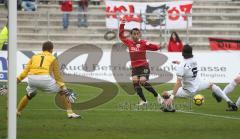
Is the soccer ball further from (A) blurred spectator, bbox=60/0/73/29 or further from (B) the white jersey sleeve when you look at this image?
(A) blurred spectator, bbox=60/0/73/29

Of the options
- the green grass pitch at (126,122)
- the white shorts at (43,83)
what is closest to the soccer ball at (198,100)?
the green grass pitch at (126,122)

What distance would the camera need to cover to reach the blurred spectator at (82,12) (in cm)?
3526

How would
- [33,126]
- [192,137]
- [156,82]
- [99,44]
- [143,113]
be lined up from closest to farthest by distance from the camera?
[192,137] → [33,126] → [143,113] → [156,82] → [99,44]

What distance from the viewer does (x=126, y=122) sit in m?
15.7

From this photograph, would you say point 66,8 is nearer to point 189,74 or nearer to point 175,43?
point 175,43

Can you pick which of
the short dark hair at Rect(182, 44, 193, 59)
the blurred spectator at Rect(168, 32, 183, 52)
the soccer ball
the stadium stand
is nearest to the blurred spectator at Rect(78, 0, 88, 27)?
the stadium stand

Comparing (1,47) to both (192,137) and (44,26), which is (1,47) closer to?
(44,26)

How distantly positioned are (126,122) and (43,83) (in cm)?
210

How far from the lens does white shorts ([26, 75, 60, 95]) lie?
52.1 feet

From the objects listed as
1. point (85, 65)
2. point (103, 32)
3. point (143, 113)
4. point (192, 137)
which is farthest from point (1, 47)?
point (192, 137)

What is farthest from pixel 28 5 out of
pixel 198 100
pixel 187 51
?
pixel 187 51

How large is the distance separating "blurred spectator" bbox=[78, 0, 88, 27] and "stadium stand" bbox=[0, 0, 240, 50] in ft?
0.97

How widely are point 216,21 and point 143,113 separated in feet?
65.0

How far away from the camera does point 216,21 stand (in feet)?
120
